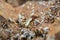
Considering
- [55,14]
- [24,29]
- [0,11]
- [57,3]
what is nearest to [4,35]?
[24,29]

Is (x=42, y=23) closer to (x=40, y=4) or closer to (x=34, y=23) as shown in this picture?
(x=34, y=23)

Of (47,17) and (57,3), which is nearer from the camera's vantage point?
(47,17)

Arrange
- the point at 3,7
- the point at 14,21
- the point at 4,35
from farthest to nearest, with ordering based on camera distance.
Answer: the point at 3,7, the point at 14,21, the point at 4,35

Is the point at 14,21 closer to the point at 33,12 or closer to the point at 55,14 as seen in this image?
the point at 33,12

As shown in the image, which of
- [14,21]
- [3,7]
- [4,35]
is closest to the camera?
[4,35]

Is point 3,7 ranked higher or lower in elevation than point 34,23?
higher

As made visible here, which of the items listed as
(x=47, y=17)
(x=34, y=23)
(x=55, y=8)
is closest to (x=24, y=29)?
(x=34, y=23)
